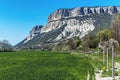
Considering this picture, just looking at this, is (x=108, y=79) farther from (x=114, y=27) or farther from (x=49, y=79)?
(x=114, y=27)

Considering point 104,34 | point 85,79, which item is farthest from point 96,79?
point 104,34

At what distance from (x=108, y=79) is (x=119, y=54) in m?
60.0

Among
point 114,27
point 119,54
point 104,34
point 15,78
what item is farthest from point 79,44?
point 15,78

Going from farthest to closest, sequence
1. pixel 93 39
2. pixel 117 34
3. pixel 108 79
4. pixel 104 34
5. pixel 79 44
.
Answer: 1. pixel 79 44
2. pixel 93 39
3. pixel 104 34
4. pixel 117 34
5. pixel 108 79

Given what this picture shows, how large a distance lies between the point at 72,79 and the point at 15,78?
5478 millimetres

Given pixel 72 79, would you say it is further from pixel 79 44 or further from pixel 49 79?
pixel 79 44

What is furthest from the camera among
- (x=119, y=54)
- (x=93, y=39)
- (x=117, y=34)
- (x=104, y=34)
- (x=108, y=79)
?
(x=93, y=39)

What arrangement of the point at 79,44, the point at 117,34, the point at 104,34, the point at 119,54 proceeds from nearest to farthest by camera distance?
the point at 119,54 → the point at 117,34 → the point at 104,34 → the point at 79,44

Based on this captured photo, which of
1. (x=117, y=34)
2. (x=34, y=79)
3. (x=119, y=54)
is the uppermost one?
(x=117, y=34)

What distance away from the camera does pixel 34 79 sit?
33062 millimetres

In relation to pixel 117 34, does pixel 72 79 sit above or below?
below

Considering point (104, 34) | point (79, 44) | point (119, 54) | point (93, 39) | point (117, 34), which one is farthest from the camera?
point (79, 44)

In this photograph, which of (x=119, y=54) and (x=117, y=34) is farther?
(x=117, y=34)

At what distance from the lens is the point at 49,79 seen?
32750 mm
